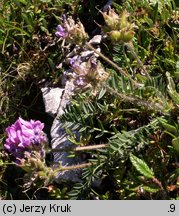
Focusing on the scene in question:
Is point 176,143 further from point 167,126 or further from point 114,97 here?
point 114,97

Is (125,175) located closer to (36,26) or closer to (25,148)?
(25,148)

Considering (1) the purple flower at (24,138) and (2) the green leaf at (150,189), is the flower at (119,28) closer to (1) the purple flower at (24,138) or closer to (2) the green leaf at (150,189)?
(1) the purple flower at (24,138)

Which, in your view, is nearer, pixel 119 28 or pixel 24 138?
pixel 119 28

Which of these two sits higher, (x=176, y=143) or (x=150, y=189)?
(x=176, y=143)

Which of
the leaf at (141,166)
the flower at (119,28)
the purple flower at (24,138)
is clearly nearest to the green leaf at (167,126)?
the leaf at (141,166)

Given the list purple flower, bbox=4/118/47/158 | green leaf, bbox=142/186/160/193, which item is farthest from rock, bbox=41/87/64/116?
green leaf, bbox=142/186/160/193

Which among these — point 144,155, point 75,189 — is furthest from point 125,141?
point 75,189

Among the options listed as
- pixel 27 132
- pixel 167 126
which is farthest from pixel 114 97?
pixel 27 132
